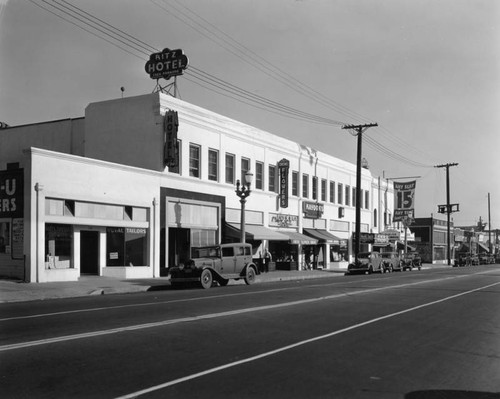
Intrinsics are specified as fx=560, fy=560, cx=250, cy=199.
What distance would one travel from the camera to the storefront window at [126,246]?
1027 inches

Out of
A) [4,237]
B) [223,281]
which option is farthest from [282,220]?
[4,237]

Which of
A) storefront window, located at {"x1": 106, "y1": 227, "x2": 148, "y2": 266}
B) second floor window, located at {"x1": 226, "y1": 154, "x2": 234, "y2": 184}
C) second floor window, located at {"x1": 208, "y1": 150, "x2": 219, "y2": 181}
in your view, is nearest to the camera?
storefront window, located at {"x1": 106, "y1": 227, "x2": 148, "y2": 266}

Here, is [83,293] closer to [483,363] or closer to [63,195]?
[63,195]

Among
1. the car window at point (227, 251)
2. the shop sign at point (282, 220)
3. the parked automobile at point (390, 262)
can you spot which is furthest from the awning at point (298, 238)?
the car window at point (227, 251)

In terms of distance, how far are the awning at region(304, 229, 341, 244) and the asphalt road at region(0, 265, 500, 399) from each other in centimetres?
2770

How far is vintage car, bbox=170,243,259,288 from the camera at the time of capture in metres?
22.3

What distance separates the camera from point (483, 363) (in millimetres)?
8141

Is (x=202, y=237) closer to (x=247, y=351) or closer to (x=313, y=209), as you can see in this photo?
(x=313, y=209)

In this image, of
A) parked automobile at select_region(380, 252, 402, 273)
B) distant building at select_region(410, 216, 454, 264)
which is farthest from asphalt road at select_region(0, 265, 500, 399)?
distant building at select_region(410, 216, 454, 264)

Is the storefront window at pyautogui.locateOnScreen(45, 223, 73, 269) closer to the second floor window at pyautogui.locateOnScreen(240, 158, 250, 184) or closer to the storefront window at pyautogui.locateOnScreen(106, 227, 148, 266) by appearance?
the storefront window at pyautogui.locateOnScreen(106, 227, 148, 266)

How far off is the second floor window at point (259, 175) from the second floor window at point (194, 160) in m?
6.58

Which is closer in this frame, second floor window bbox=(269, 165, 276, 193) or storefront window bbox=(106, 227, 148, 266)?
storefront window bbox=(106, 227, 148, 266)

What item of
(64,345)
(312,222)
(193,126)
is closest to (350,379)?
(64,345)

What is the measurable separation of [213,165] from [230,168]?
185cm
